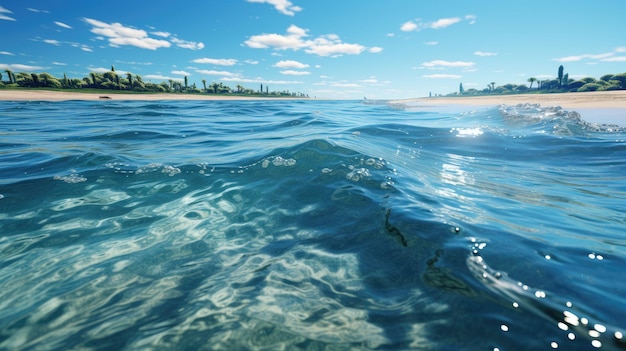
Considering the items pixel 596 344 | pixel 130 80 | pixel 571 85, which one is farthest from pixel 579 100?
pixel 130 80

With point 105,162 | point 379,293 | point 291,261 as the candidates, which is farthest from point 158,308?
point 105,162

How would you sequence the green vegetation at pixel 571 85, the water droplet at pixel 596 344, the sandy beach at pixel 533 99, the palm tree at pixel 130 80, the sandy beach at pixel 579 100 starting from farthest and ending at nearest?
the palm tree at pixel 130 80 → the green vegetation at pixel 571 85 → the sandy beach at pixel 533 99 → the sandy beach at pixel 579 100 → the water droplet at pixel 596 344

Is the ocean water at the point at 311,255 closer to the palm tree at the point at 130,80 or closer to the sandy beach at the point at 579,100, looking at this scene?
the sandy beach at the point at 579,100

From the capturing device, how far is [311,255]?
250cm

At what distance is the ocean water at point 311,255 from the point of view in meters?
1.64

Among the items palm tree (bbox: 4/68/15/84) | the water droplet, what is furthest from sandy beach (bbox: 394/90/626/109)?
palm tree (bbox: 4/68/15/84)

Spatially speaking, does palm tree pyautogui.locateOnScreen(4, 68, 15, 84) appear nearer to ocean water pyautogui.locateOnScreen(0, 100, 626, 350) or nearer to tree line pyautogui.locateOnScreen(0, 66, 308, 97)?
tree line pyautogui.locateOnScreen(0, 66, 308, 97)

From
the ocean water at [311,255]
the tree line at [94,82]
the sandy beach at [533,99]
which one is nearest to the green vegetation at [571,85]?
the sandy beach at [533,99]

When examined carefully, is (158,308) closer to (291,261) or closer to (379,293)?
(291,261)

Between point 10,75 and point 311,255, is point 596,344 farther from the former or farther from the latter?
point 10,75

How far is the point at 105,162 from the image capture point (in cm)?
528

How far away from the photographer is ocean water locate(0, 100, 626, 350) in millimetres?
1644

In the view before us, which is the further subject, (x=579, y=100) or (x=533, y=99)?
(x=533, y=99)

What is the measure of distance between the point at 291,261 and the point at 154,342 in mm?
1120
